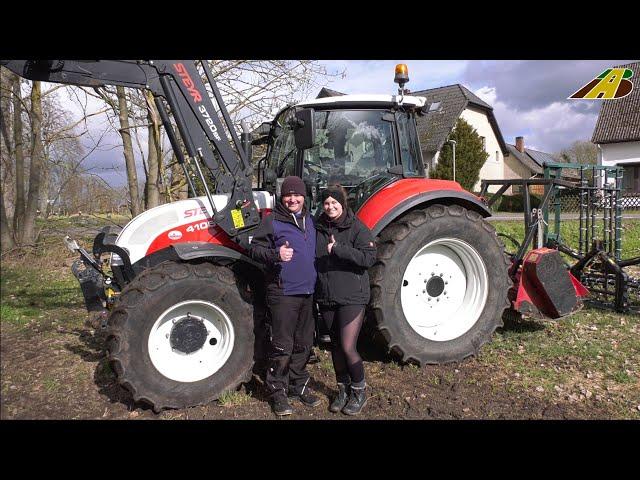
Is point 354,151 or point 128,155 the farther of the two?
point 128,155

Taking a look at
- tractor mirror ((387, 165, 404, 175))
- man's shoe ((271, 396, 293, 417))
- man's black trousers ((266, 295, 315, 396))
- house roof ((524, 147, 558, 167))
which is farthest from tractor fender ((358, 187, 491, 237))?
house roof ((524, 147, 558, 167))

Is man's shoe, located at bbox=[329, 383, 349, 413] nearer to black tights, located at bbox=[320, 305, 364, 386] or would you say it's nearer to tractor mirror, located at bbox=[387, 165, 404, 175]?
black tights, located at bbox=[320, 305, 364, 386]

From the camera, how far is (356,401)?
3510 millimetres

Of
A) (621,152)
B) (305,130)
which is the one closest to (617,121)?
(621,152)

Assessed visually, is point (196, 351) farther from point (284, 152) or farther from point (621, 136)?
point (621, 136)

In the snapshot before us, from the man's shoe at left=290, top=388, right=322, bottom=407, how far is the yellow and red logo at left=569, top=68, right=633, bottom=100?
376 centimetres

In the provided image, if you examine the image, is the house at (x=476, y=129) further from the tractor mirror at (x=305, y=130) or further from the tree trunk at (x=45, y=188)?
the tree trunk at (x=45, y=188)

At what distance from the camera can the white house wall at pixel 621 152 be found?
21578 millimetres

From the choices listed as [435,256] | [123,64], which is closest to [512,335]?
[435,256]

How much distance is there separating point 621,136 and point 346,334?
2037cm

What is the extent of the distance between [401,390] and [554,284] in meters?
1.90

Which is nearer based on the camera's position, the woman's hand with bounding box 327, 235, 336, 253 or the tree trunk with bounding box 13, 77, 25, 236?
the tree trunk with bounding box 13, 77, 25, 236

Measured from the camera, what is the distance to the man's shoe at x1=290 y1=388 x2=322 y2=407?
3.58 meters
